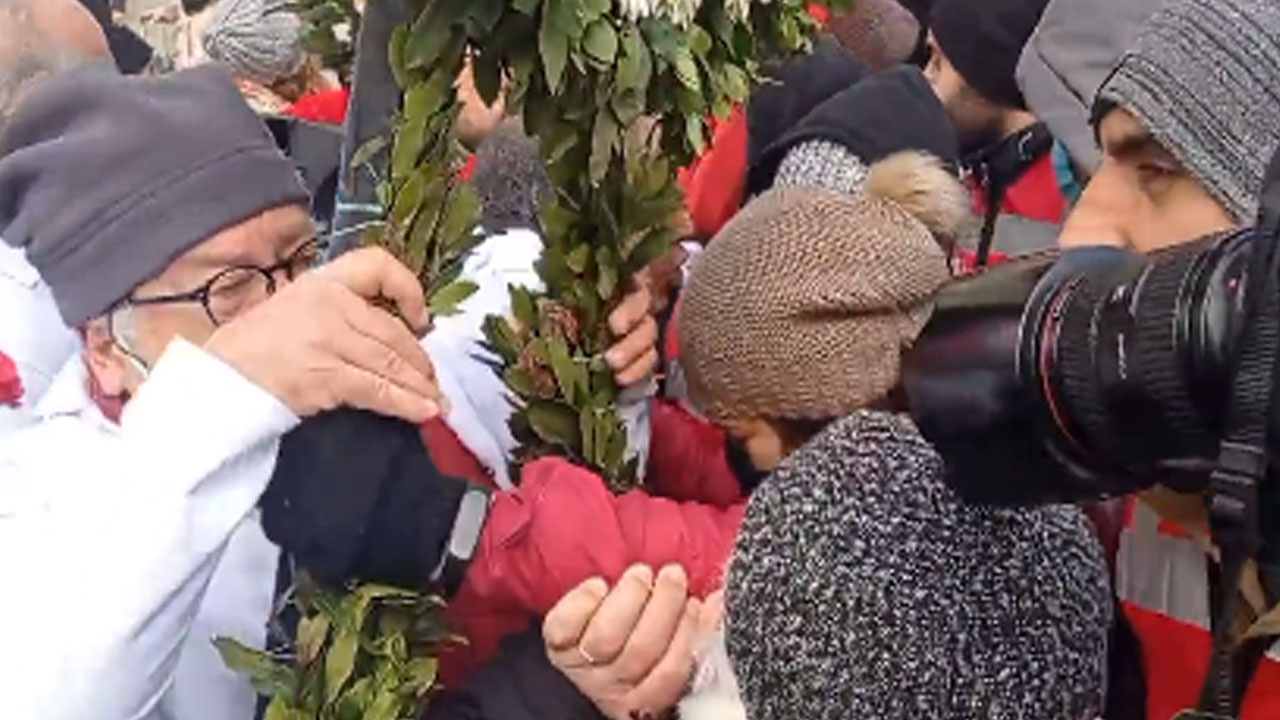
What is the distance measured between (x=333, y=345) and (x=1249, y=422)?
0.82 meters

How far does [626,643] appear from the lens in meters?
1.61

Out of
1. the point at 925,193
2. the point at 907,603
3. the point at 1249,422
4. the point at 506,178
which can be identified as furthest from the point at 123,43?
the point at 1249,422

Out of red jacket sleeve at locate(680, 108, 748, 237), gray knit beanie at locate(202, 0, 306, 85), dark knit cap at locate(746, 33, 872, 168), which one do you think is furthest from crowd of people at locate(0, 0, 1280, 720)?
gray knit beanie at locate(202, 0, 306, 85)

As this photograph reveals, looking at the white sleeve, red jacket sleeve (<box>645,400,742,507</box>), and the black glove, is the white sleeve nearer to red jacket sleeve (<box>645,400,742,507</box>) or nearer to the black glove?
the black glove

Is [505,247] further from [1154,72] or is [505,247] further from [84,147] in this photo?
[1154,72]

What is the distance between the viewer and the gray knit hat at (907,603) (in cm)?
128

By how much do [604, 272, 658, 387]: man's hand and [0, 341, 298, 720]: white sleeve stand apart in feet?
1.96

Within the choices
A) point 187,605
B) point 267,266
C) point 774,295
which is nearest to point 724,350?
point 774,295

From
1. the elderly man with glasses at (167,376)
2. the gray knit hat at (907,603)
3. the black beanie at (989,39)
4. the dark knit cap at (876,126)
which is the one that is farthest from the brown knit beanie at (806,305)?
the black beanie at (989,39)

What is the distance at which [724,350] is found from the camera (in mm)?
2111

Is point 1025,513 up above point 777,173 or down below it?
above

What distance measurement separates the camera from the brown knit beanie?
2.02 meters

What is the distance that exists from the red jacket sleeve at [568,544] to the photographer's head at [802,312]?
11.2 inches

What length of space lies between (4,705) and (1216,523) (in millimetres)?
1041
